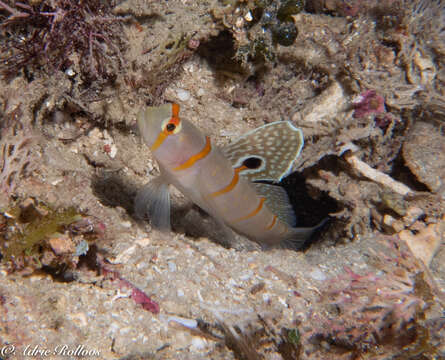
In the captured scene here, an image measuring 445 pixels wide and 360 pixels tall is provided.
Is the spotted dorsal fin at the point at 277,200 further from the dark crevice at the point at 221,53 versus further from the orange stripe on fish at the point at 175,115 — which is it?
the dark crevice at the point at 221,53

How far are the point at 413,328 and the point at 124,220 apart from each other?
2819mm

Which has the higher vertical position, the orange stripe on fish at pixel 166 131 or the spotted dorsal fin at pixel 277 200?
the orange stripe on fish at pixel 166 131

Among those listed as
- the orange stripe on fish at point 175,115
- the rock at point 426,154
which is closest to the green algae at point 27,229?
the orange stripe on fish at point 175,115

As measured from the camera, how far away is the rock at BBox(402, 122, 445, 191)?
3758 millimetres

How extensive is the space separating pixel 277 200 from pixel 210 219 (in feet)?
4.13

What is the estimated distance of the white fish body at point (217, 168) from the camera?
2.73m

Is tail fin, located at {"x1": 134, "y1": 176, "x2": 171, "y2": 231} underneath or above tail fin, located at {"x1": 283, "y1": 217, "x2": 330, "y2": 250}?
above

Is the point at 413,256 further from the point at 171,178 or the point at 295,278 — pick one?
the point at 171,178

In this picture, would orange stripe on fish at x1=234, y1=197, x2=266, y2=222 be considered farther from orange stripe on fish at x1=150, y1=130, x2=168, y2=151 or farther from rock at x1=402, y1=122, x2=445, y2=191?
rock at x1=402, y1=122, x2=445, y2=191

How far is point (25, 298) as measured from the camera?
227 cm

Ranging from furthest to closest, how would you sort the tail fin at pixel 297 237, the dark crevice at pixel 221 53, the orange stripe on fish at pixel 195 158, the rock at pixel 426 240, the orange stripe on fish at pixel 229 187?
1. the dark crevice at pixel 221 53
2. the tail fin at pixel 297 237
3. the rock at pixel 426 240
4. the orange stripe on fish at pixel 229 187
5. the orange stripe on fish at pixel 195 158

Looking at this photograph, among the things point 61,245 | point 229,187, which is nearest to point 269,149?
point 229,187

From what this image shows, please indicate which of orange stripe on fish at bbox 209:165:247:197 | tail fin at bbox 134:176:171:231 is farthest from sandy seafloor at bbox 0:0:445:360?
orange stripe on fish at bbox 209:165:247:197

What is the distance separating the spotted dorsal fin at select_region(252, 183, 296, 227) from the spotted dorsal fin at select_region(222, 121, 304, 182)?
27 cm
